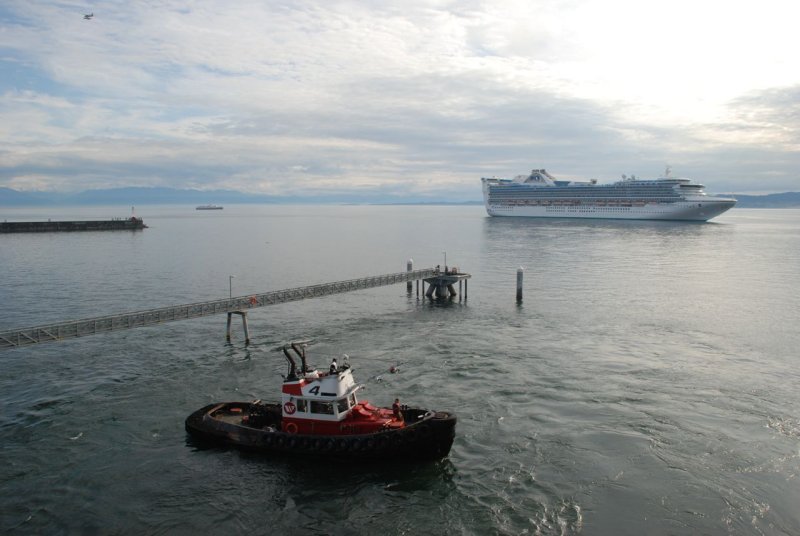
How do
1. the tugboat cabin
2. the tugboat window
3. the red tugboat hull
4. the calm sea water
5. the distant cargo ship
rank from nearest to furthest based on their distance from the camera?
1. the calm sea water
2. the red tugboat hull
3. the tugboat cabin
4. the tugboat window
5. the distant cargo ship

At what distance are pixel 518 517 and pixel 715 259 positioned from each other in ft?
346

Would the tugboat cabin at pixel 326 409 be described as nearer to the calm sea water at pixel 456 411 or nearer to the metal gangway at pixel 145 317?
the calm sea water at pixel 456 411

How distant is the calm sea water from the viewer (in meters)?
24.2

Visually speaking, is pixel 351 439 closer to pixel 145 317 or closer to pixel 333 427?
pixel 333 427

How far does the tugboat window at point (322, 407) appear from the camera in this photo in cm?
2908

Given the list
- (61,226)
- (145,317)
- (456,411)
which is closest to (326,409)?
(456,411)

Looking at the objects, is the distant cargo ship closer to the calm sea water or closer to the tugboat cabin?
the calm sea water

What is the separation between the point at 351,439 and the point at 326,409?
2055mm

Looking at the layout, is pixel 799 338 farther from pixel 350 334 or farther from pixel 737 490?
pixel 350 334

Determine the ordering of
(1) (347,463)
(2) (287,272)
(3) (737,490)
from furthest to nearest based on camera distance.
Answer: (2) (287,272)
(1) (347,463)
(3) (737,490)

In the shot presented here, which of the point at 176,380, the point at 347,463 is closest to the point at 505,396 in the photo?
the point at 347,463

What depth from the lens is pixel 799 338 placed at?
52.2 metres

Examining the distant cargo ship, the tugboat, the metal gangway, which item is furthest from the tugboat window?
the distant cargo ship

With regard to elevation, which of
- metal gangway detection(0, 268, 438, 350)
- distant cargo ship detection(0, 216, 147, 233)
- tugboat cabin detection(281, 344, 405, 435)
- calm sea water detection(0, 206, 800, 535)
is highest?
distant cargo ship detection(0, 216, 147, 233)
